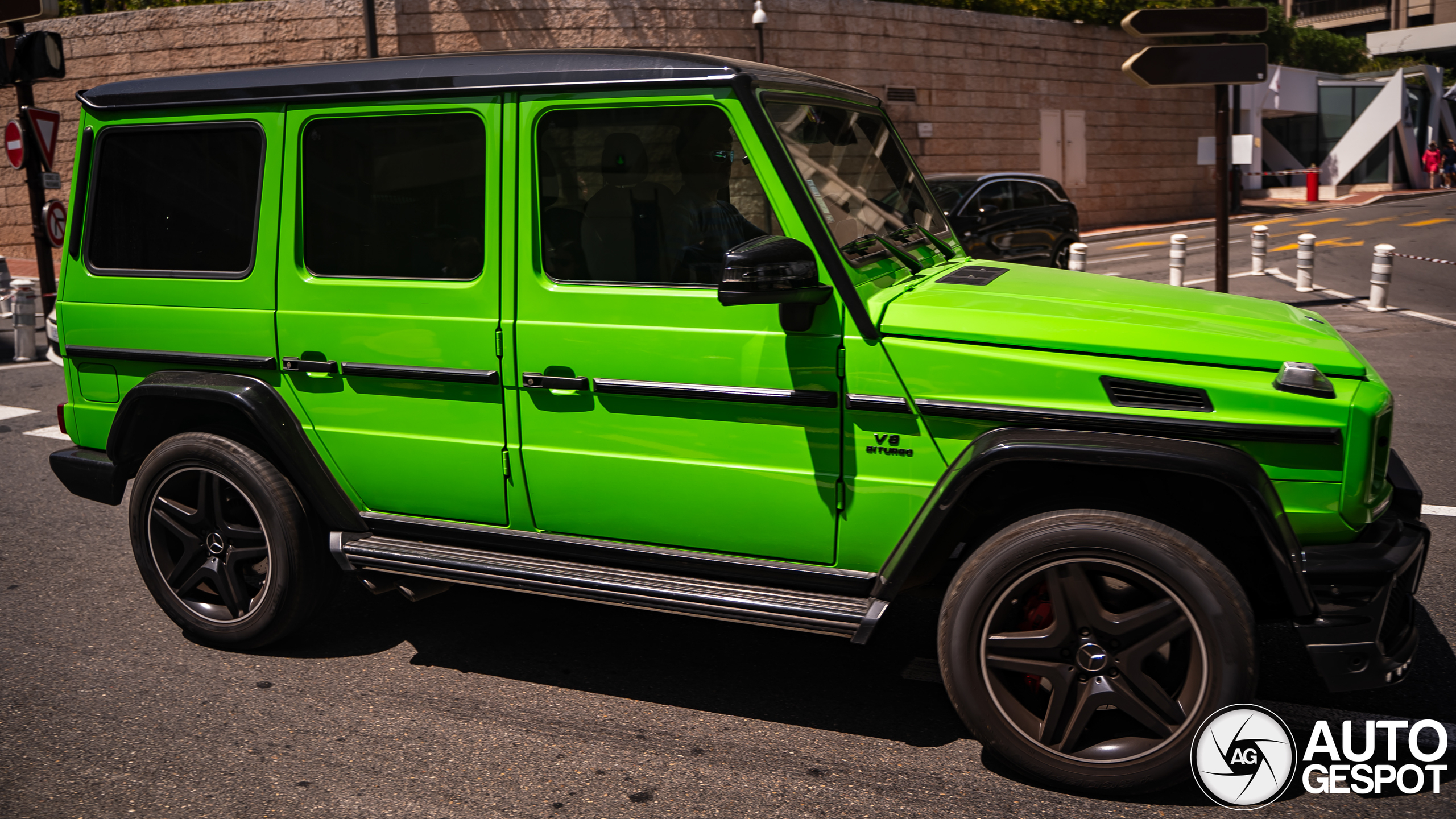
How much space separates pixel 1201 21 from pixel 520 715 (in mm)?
8961

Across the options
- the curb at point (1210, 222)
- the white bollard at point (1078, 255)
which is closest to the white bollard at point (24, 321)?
the white bollard at point (1078, 255)

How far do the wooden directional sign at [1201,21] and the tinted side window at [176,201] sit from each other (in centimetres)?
816

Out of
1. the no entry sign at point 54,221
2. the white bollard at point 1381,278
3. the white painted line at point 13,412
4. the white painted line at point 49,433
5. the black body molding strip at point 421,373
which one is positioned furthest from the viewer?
the white bollard at point 1381,278

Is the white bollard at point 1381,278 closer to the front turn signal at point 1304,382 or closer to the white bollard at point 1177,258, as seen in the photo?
the white bollard at point 1177,258

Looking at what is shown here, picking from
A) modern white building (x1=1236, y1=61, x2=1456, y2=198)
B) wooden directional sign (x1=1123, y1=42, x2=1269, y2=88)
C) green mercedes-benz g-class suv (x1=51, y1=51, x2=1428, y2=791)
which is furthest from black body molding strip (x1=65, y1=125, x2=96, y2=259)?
modern white building (x1=1236, y1=61, x2=1456, y2=198)

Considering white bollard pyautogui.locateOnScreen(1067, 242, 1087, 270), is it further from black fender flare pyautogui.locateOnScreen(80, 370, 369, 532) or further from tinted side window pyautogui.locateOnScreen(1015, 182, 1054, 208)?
black fender flare pyautogui.locateOnScreen(80, 370, 369, 532)

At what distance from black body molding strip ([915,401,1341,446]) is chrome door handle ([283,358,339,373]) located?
6.97 feet

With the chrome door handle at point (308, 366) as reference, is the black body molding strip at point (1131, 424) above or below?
below

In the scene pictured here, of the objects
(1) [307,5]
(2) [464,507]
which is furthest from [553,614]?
(1) [307,5]

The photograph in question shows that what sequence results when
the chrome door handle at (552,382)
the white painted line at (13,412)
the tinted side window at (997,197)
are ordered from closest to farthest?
the chrome door handle at (552,382) < the white painted line at (13,412) < the tinted side window at (997,197)

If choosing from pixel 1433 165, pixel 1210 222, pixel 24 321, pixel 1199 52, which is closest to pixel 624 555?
pixel 1199 52

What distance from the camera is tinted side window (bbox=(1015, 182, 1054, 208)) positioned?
16.2m

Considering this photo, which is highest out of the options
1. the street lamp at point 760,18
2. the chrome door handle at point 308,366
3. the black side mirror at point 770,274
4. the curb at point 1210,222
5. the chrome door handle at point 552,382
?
the street lamp at point 760,18

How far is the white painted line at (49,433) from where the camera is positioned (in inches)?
331
